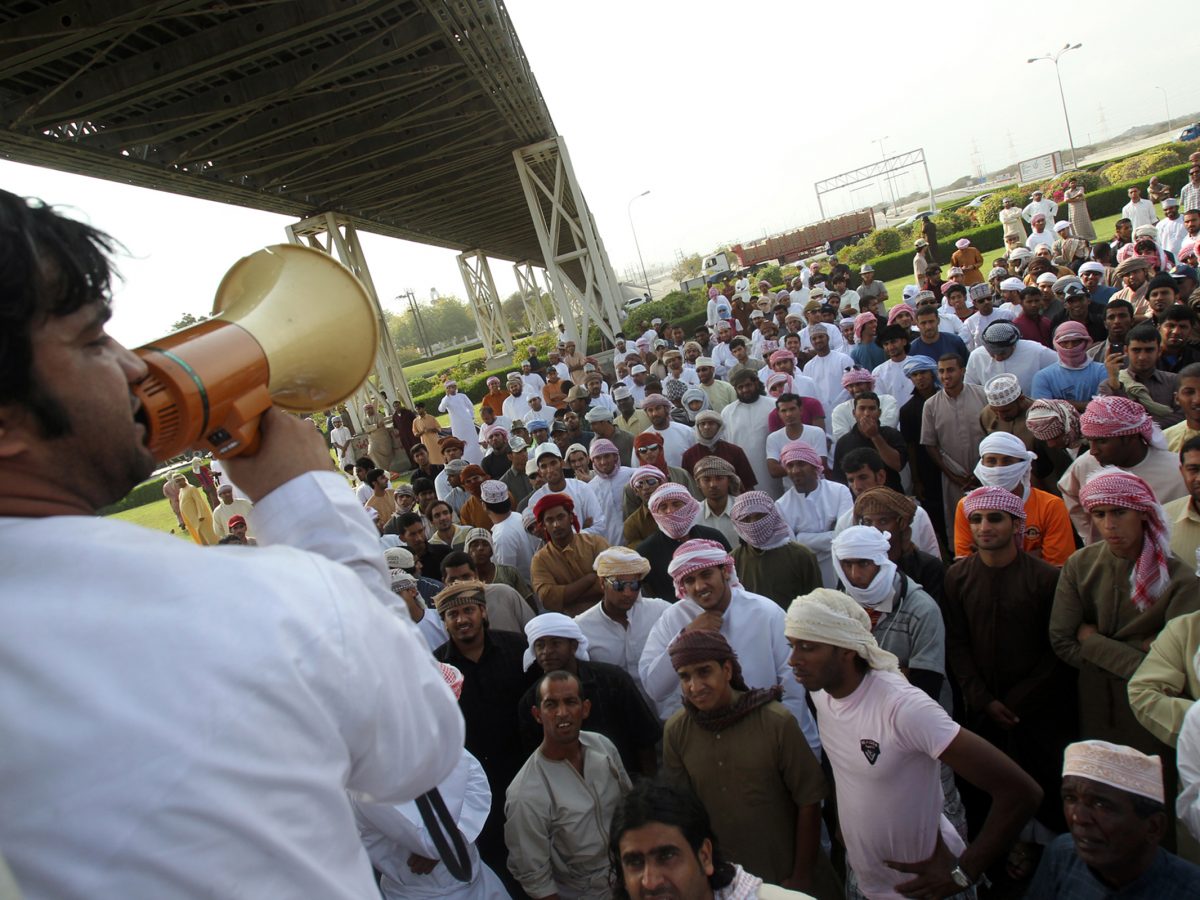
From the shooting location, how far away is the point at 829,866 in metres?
3.05

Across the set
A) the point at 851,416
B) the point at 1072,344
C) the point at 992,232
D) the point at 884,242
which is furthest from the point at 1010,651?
the point at 884,242

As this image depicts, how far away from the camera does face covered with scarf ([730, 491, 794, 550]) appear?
14.3 ft

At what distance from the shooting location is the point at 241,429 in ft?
3.65

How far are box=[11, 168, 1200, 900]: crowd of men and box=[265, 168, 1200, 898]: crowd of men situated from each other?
0.04 feet

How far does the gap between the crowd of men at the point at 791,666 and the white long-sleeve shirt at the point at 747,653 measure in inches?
0.5

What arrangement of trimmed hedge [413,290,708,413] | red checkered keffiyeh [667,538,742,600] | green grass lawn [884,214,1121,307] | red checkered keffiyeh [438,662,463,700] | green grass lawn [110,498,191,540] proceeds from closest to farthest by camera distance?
red checkered keffiyeh [438,662,463,700] < red checkered keffiyeh [667,538,742,600] < green grass lawn [110,498,191,540] < trimmed hedge [413,290,708,413] < green grass lawn [884,214,1121,307]

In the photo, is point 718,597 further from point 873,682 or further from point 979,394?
point 979,394

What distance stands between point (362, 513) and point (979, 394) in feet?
19.0

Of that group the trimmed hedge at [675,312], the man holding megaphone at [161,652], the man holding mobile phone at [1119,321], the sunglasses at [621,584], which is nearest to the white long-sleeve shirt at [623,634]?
the sunglasses at [621,584]

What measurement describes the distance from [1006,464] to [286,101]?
1000 cm

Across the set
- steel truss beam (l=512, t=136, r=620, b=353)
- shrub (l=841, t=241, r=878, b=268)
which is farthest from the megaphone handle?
shrub (l=841, t=241, r=878, b=268)

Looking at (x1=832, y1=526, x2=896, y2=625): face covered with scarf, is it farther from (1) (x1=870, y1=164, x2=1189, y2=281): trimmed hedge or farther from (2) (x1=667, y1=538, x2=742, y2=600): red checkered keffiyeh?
(1) (x1=870, y1=164, x2=1189, y2=281): trimmed hedge

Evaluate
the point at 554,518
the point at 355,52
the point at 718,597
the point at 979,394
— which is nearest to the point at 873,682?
the point at 718,597

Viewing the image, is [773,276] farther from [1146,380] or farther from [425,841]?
[425,841]
